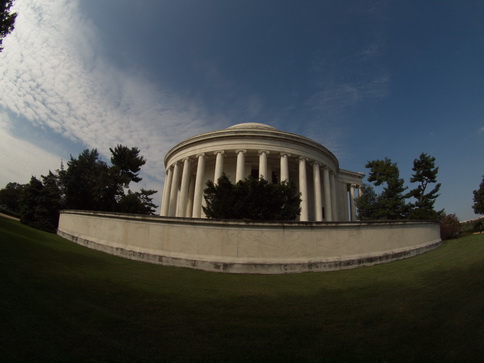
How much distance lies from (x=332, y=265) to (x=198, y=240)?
21.5 feet

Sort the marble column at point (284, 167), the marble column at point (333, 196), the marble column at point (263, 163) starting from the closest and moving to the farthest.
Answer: the marble column at point (263, 163) → the marble column at point (284, 167) → the marble column at point (333, 196)

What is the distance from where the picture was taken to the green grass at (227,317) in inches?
167

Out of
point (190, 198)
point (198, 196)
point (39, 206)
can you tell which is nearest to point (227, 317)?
point (198, 196)

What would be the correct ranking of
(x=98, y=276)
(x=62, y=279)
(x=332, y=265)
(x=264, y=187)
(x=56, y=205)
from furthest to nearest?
(x=56, y=205)
(x=264, y=187)
(x=332, y=265)
(x=98, y=276)
(x=62, y=279)

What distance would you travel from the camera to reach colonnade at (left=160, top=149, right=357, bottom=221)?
2986 cm

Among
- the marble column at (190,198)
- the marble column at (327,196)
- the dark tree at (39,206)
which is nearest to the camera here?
the dark tree at (39,206)

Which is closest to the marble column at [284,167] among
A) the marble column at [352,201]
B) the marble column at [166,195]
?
the marble column at [166,195]

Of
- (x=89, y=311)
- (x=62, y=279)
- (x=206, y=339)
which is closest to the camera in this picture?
(x=206, y=339)

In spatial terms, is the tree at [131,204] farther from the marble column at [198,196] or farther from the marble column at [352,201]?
the marble column at [352,201]

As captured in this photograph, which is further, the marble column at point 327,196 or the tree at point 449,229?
the marble column at point 327,196

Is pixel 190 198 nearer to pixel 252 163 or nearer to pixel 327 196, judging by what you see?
pixel 252 163

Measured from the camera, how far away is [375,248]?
13969 millimetres

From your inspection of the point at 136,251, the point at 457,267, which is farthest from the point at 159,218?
the point at 457,267

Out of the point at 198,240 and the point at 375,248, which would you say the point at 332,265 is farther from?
the point at 198,240
